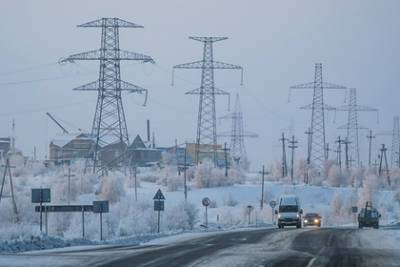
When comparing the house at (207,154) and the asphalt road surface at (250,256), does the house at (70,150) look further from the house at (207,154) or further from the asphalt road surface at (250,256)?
the asphalt road surface at (250,256)

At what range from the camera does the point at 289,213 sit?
6806 cm

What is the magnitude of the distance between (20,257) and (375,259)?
11.6 meters

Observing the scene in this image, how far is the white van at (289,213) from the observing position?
67812 mm

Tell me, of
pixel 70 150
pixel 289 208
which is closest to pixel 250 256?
pixel 289 208

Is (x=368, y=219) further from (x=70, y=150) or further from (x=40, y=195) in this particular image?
(x=70, y=150)

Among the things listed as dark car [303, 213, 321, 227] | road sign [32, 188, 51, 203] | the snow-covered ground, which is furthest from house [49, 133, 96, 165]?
road sign [32, 188, 51, 203]

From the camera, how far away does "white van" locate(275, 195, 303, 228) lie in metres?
67.8

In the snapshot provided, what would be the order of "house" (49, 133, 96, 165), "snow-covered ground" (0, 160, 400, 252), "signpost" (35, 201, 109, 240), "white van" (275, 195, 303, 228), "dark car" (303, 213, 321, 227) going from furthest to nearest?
"house" (49, 133, 96, 165), "dark car" (303, 213, 321, 227), "white van" (275, 195, 303, 228), "snow-covered ground" (0, 160, 400, 252), "signpost" (35, 201, 109, 240)

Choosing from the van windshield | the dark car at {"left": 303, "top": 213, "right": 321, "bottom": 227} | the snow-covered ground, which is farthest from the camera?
the dark car at {"left": 303, "top": 213, "right": 321, "bottom": 227}

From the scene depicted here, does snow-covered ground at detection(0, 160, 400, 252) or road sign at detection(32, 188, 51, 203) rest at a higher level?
road sign at detection(32, 188, 51, 203)

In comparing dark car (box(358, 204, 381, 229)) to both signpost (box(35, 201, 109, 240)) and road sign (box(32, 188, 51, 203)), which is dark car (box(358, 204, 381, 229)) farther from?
road sign (box(32, 188, 51, 203))

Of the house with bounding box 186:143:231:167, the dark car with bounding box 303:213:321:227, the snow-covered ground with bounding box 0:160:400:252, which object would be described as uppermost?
the house with bounding box 186:143:231:167

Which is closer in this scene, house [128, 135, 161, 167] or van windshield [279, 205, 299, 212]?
van windshield [279, 205, 299, 212]

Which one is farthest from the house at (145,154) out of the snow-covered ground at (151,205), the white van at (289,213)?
the white van at (289,213)
